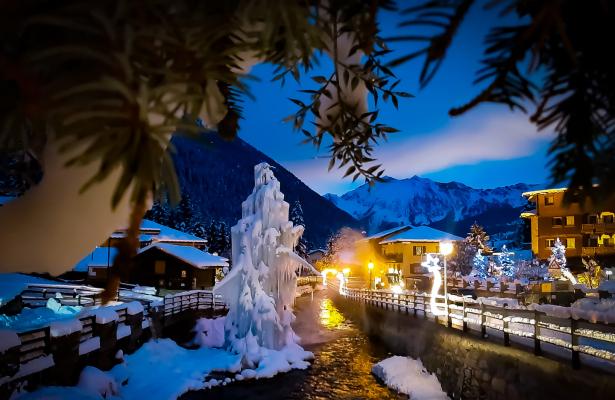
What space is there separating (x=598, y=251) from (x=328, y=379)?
36.5m

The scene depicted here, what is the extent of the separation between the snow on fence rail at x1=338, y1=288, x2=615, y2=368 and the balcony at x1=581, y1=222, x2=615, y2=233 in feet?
88.1

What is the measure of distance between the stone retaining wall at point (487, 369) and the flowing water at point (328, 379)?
211 centimetres

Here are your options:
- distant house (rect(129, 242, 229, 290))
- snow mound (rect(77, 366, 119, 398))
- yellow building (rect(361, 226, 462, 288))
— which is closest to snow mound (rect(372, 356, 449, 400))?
snow mound (rect(77, 366, 119, 398))

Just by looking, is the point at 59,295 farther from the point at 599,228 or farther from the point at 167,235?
the point at 599,228

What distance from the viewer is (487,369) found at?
12547 mm

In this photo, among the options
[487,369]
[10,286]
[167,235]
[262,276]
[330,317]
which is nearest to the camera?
[487,369]

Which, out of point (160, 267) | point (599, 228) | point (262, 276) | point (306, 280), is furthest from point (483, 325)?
→ point (306, 280)

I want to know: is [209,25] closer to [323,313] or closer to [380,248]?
[323,313]

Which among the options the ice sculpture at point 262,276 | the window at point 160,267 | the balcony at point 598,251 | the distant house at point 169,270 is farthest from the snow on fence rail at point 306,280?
the ice sculpture at point 262,276

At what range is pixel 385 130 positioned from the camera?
7.69 ft

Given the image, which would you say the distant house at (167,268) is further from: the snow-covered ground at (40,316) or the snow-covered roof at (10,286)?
the snow-covered ground at (40,316)

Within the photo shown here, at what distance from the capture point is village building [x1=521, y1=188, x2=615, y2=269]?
137 feet

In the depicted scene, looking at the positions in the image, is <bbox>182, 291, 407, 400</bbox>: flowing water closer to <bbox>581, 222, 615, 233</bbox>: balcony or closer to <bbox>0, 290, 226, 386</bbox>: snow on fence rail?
<bbox>0, 290, 226, 386</bbox>: snow on fence rail

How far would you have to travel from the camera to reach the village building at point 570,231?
41688mm
